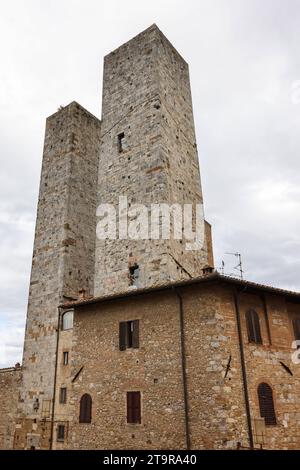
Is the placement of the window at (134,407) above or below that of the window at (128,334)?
below

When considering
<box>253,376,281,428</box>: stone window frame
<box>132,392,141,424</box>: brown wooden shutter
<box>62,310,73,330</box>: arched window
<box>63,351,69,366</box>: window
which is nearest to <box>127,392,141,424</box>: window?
<box>132,392,141,424</box>: brown wooden shutter

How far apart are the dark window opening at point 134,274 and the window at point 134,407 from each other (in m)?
5.04

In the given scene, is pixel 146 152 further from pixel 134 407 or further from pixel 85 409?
pixel 85 409

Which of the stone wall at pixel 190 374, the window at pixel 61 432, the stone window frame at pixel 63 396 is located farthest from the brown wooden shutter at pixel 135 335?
the window at pixel 61 432

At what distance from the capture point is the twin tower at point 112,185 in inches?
684

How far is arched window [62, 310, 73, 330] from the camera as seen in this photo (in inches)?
690

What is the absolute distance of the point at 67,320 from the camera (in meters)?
17.8

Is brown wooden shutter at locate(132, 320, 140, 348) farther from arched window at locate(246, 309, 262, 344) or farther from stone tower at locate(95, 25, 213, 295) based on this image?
arched window at locate(246, 309, 262, 344)

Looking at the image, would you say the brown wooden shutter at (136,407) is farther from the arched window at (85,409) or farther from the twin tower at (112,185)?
the twin tower at (112,185)

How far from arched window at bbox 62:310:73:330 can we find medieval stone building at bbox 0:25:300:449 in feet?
0.17

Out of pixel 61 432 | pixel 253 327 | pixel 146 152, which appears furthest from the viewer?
pixel 146 152

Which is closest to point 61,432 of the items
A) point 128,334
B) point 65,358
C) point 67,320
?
point 65,358

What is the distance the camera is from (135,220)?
17719mm

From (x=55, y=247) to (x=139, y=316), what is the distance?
8.32m
